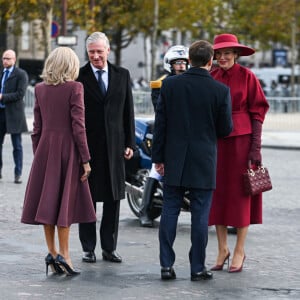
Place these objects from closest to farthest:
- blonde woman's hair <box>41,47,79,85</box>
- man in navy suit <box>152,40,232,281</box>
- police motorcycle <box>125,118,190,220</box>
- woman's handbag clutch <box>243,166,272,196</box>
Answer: man in navy suit <box>152,40,232,281</box>
blonde woman's hair <box>41,47,79,85</box>
woman's handbag clutch <box>243,166,272,196</box>
police motorcycle <box>125,118,190,220</box>

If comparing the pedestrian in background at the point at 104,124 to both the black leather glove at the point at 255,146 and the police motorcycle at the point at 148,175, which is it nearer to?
the black leather glove at the point at 255,146

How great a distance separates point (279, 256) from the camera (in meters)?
10.6

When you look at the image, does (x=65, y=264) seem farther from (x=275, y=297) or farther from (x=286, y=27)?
(x=286, y=27)

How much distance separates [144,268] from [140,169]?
12.0ft

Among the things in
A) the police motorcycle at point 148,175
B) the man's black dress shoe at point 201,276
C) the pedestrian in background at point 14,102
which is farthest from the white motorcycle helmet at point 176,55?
the pedestrian in background at point 14,102

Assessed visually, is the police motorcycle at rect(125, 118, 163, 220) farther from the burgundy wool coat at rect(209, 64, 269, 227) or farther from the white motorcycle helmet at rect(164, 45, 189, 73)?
the burgundy wool coat at rect(209, 64, 269, 227)

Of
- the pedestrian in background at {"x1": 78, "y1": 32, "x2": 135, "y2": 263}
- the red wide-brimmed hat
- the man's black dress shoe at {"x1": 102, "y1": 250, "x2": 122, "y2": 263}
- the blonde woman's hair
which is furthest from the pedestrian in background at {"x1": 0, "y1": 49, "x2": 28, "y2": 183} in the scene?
the blonde woman's hair

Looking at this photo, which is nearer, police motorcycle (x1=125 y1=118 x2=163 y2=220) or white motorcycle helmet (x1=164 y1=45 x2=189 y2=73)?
white motorcycle helmet (x1=164 y1=45 x2=189 y2=73)

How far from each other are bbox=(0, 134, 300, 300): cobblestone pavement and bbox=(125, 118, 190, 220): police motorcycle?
21 cm

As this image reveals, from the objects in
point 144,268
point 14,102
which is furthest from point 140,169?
point 14,102

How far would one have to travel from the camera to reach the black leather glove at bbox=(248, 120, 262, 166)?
9602 millimetres

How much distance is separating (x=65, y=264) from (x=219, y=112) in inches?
61.9

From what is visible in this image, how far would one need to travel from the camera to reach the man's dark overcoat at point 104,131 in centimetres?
989

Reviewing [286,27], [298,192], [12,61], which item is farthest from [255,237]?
[286,27]
